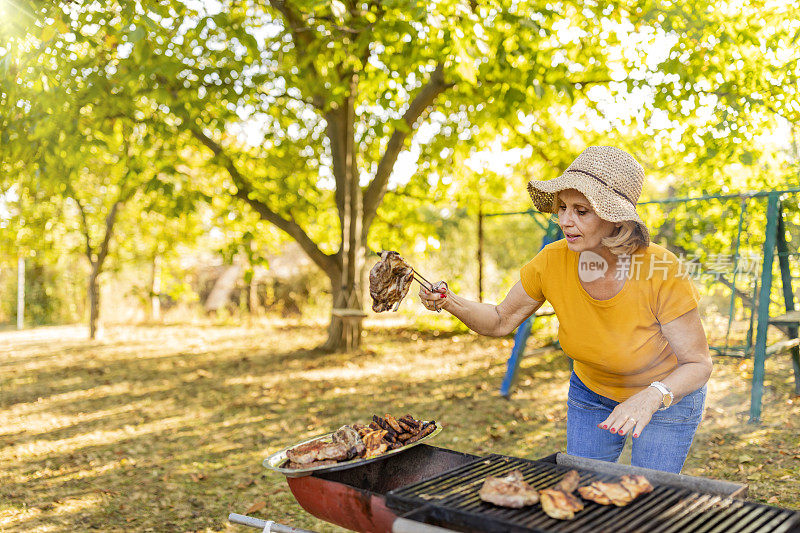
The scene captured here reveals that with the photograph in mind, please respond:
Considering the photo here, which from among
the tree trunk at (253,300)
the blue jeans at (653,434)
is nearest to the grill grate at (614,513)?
the blue jeans at (653,434)

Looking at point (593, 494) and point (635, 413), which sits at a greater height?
point (635, 413)

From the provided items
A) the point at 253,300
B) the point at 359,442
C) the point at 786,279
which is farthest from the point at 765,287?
the point at 253,300

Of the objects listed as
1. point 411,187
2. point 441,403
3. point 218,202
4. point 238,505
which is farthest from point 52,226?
point 238,505

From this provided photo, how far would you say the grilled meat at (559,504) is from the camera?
1.90 m

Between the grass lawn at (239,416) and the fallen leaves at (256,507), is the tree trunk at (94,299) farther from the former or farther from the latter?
the fallen leaves at (256,507)

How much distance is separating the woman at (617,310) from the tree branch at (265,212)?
7.19 metres

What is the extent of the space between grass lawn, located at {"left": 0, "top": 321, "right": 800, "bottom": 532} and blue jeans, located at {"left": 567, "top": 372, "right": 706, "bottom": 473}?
7.14ft

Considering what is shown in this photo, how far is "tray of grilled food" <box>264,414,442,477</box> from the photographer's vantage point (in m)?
2.37

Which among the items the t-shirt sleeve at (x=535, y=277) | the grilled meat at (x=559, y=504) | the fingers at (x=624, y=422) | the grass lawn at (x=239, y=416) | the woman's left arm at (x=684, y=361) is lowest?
the grass lawn at (x=239, y=416)

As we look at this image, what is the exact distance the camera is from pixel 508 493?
200cm

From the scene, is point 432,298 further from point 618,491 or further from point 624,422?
point 618,491

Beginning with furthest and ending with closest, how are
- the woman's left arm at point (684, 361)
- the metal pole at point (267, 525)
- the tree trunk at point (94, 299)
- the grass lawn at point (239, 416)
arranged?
the tree trunk at point (94, 299)
the grass lawn at point (239, 416)
the metal pole at point (267, 525)
the woman's left arm at point (684, 361)

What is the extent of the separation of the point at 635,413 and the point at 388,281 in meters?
1.01

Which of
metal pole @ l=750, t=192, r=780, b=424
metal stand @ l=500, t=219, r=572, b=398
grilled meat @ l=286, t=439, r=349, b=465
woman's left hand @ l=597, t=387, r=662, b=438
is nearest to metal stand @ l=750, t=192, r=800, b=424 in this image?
metal pole @ l=750, t=192, r=780, b=424
